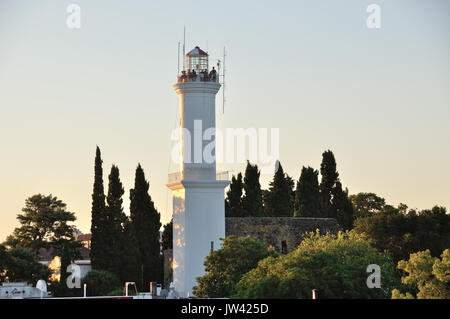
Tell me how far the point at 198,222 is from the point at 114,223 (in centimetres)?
852

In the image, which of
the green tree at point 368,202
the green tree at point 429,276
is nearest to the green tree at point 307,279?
the green tree at point 429,276

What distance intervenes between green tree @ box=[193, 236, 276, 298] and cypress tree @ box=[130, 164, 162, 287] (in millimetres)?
14621

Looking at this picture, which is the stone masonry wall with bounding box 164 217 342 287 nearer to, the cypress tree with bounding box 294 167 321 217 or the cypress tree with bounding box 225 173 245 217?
the cypress tree with bounding box 225 173 245 217

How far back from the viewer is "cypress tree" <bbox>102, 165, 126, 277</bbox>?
257 ft

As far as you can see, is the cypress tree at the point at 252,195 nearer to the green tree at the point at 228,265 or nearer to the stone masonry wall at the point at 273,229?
the stone masonry wall at the point at 273,229

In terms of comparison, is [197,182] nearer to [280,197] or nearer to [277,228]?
[277,228]

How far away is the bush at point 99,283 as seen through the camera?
246 feet

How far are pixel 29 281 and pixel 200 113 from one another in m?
17.7

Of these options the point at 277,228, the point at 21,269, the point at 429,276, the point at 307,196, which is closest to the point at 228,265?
the point at 429,276

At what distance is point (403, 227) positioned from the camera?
85.8m

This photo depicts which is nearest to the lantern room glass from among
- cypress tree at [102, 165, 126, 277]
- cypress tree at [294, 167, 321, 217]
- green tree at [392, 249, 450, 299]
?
cypress tree at [102, 165, 126, 277]

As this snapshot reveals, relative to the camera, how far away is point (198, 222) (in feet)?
244

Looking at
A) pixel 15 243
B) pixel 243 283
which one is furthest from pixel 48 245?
pixel 243 283

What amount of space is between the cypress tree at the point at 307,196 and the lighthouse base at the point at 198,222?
20120mm
